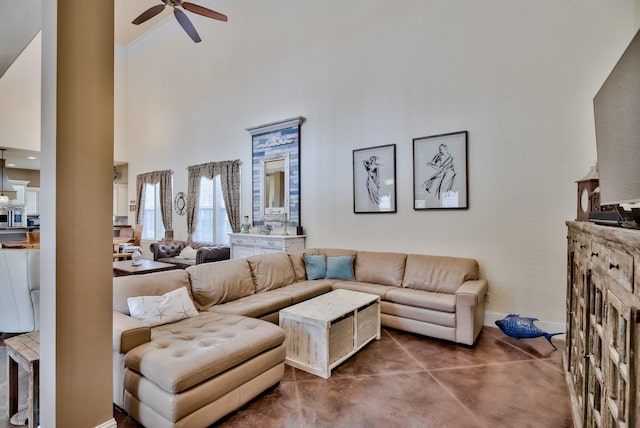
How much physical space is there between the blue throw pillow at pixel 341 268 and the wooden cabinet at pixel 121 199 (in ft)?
25.6

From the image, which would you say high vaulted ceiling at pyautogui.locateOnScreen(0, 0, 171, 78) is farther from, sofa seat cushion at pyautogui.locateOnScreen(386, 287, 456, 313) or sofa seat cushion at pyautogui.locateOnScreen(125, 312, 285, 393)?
sofa seat cushion at pyautogui.locateOnScreen(386, 287, 456, 313)

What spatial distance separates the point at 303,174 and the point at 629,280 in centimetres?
486

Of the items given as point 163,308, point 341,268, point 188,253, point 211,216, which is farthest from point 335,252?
point 211,216

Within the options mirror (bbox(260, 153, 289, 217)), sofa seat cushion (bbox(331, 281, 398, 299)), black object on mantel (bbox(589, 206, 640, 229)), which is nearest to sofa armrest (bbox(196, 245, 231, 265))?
mirror (bbox(260, 153, 289, 217))

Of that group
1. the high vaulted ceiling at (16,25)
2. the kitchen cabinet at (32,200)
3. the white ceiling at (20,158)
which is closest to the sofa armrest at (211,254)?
the high vaulted ceiling at (16,25)

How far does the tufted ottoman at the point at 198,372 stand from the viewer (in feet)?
5.85

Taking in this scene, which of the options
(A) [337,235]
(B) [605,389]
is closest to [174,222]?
(A) [337,235]

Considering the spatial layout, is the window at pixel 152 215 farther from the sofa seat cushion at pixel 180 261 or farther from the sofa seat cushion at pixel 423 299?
the sofa seat cushion at pixel 423 299

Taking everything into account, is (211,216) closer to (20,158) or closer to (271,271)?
(271,271)

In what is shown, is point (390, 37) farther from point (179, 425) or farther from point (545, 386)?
point (179, 425)

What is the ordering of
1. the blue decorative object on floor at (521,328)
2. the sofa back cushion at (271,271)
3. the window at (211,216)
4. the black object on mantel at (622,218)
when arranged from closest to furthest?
the black object on mantel at (622,218)
the blue decorative object on floor at (521,328)
the sofa back cushion at (271,271)
the window at (211,216)

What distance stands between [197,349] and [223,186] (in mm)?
5111

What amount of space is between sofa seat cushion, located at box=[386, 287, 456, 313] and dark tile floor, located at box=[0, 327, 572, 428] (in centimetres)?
41

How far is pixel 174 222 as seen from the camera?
26.2ft
